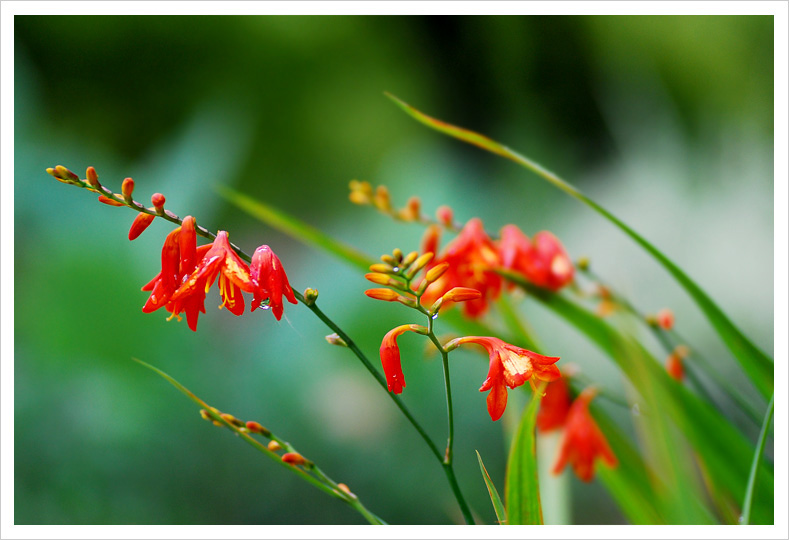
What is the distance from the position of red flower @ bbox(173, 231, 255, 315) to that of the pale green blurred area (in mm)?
459

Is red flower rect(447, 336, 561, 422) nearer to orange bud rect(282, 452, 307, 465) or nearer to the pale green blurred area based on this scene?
orange bud rect(282, 452, 307, 465)

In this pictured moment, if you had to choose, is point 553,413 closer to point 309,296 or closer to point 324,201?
point 309,296

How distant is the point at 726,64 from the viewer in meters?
0.91

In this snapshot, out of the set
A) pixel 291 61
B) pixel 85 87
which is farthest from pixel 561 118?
pixel 85 87

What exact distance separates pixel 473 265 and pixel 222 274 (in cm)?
20

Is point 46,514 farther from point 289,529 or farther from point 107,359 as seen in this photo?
point 289,529

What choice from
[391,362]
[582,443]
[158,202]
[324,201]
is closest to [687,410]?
[582,443]

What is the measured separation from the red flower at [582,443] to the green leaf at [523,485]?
0.17 metres

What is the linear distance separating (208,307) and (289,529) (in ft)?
1.71

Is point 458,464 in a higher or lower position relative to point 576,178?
lower

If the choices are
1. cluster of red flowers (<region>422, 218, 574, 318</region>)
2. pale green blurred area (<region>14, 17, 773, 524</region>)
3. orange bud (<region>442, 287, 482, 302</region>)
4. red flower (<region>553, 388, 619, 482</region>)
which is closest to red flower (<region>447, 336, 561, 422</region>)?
orange bud (<region>442, 287, 482, 302</region>)

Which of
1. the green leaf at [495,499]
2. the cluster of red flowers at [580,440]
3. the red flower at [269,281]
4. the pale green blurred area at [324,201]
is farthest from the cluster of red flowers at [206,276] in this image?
the pale green blurred area at [324,201]

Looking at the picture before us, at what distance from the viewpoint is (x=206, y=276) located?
242mm

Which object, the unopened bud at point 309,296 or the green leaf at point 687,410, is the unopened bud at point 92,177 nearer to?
the unopened bud at point 309,296
